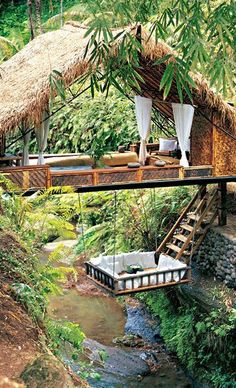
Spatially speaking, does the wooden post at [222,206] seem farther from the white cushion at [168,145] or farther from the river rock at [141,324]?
the river rock at [141,324]

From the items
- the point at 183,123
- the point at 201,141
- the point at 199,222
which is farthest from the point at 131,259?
the point at 183,123

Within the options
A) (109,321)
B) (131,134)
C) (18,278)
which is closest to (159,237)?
(109,321)

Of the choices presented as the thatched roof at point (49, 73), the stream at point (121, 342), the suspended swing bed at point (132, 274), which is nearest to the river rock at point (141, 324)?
the stream at point (121, 342)

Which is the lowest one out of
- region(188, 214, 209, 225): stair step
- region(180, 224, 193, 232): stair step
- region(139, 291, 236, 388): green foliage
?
region(139, 291, 236, 388): green foliage

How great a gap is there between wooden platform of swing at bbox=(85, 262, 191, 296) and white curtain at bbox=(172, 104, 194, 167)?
61.6 inches

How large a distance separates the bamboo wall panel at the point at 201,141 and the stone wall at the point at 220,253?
1.60 m

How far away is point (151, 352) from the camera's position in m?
9.53

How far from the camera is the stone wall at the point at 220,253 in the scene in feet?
32.0

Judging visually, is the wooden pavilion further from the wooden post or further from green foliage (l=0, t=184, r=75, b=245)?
the wooden post

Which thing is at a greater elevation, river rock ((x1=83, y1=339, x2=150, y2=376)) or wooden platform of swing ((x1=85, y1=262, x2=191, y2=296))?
wooden platform of swing ((x1=85, y1=262, x2=191, y2=296))

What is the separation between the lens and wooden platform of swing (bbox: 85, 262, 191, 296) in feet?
27.1

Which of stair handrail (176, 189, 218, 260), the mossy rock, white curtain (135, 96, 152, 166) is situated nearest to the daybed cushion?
white curtain (135, 96, 152, 166)

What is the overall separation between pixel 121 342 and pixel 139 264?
131 centimetres

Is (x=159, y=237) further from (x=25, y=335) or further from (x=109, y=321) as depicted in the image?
(x=25, y=335)
